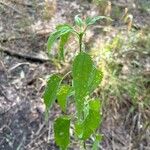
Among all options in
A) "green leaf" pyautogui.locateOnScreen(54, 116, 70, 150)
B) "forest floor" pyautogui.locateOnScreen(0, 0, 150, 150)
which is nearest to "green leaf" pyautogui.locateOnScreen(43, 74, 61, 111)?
"green leaf" pyautogui.locateOnScreen(54, 116, 70, 150)

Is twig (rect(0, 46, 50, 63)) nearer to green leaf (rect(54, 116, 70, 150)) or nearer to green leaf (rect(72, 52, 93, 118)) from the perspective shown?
green leaf (rect(54, 116, 70, 150))

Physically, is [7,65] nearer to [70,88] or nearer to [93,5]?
[93,5]

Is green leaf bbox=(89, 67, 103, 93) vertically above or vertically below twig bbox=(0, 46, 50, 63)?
above

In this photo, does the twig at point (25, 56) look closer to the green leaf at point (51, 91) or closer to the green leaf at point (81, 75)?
the green leaf at point (51, 91)

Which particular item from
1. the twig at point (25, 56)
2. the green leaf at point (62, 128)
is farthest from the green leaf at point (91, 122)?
the twig at point (25, 56)

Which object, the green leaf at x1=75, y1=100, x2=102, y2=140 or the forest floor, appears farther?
the forest floor

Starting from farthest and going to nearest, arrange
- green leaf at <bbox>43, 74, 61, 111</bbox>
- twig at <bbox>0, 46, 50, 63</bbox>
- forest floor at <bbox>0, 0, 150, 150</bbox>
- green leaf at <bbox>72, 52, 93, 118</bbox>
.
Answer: twig at <bbox>0, 46, 50, 63</bbox>, forest floor at <bbox>0, 0, 150, 150</bbox>, green leaf at <bbox>43, 74, 61, 111</bbox>, green leaf at <bbox>72, 52, 93, 118</bbox>
